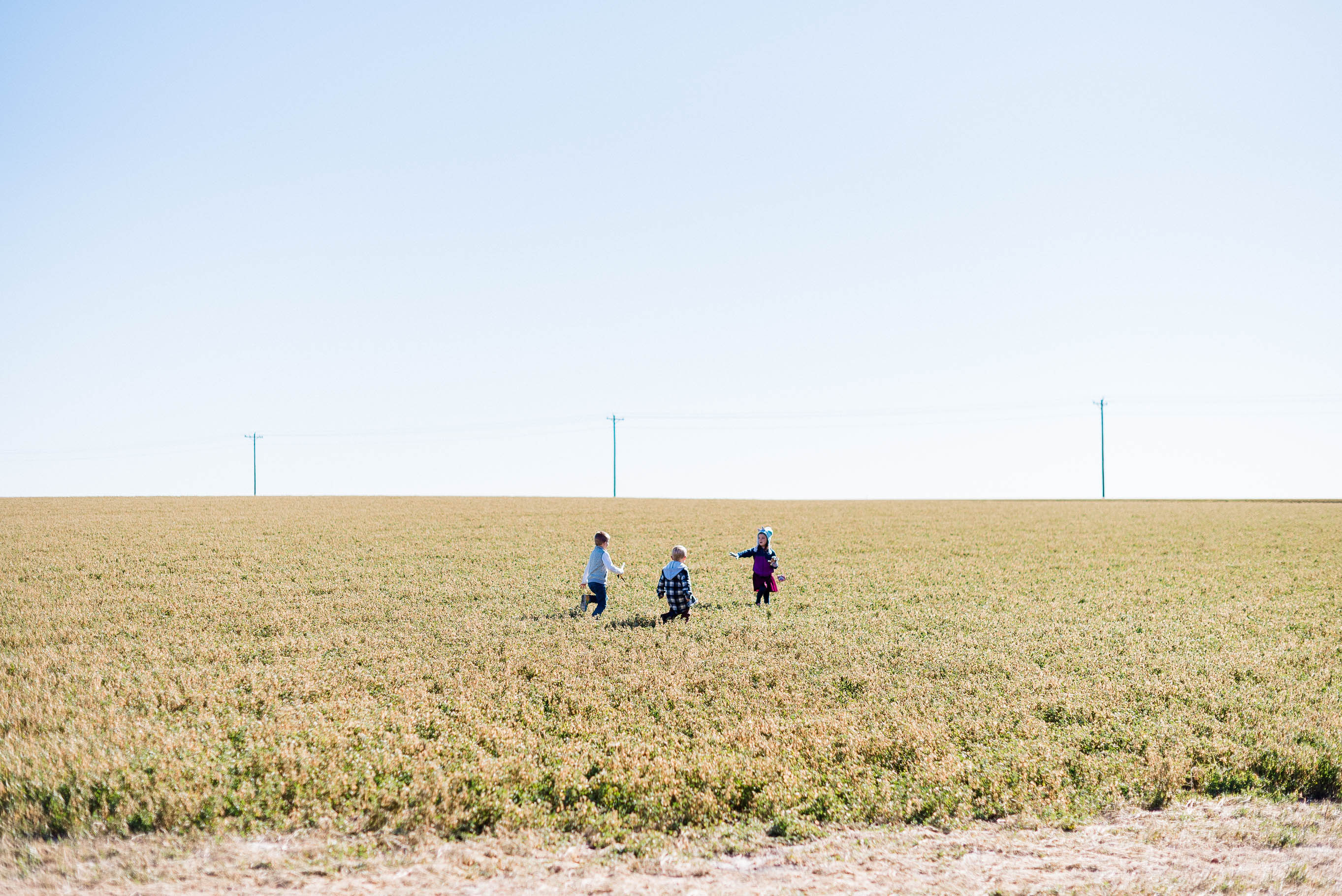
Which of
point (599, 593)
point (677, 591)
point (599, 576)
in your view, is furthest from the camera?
point (599, 576)

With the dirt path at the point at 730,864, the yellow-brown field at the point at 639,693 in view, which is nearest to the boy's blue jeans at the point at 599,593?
the yellow-brown field at the point at 639,693

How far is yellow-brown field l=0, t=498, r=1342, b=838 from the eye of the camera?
7.93m

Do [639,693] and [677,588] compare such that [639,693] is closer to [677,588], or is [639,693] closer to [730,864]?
[730,864]

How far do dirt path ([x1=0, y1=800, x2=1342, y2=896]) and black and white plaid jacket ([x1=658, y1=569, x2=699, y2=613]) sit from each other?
10.2 meters

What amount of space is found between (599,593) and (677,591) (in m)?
1.78

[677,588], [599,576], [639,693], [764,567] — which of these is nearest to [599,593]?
[599,576]

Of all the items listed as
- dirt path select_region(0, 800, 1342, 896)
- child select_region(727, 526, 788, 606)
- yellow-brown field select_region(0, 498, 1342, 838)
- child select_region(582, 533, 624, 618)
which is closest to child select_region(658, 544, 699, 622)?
yellow-brown field select_region(0, 498, 1342, 838)

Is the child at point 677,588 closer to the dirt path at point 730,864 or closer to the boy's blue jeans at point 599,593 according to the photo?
the boy's blue jeans at point 599,593

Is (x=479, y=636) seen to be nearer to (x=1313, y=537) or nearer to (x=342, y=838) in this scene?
(x=342, y=838)

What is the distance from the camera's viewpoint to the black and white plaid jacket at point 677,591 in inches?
690

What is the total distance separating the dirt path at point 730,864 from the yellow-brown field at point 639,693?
407 millimetres

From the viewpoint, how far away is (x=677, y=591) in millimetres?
17562

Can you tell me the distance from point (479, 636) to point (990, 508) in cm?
5464

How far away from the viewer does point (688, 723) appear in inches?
407
